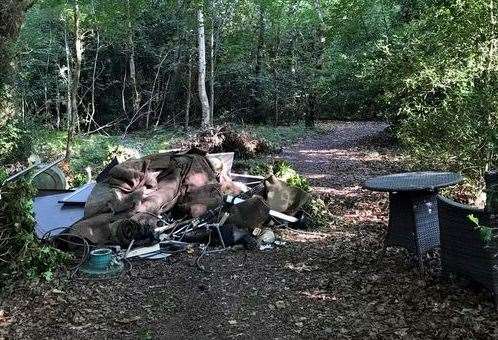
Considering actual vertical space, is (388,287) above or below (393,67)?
below

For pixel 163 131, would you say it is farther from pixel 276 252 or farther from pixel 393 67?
pixel 276 252

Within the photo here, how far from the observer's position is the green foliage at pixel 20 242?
4914 millimetres

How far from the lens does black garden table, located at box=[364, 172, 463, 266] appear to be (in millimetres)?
4660

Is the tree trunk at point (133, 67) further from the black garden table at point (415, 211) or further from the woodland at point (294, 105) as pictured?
the black garden table at point (415, 211)

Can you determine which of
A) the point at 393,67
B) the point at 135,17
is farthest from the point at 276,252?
the point at 135,17

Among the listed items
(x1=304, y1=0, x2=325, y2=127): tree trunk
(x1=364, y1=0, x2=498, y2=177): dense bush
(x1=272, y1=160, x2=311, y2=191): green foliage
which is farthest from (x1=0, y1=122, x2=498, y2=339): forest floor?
(x1=304, y1=0, x2=325, y2=127): tree trunk

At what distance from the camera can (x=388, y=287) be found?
450cm

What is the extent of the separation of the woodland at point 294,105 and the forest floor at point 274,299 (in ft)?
0.10

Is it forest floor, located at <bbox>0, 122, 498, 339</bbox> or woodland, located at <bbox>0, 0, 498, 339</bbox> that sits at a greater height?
woodland, located at <bbox>0, 0, 498, 339</bbox>

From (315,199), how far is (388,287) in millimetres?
2837

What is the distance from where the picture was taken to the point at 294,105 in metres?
21.6

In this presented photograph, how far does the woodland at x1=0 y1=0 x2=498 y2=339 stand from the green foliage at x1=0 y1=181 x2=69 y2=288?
0.04 ft

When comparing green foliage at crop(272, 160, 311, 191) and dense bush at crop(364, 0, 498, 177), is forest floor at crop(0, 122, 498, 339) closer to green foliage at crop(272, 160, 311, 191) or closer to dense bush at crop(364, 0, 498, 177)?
dense bush at crop(364, 0, 498, 177)

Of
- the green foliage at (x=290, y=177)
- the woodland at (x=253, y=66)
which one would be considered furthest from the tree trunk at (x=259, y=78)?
the green foliage at (x=290, y=177)
